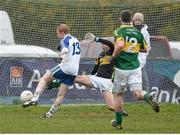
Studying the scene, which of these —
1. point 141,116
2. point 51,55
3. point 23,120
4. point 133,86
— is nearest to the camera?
point 133,86

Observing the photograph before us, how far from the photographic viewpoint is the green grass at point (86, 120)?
14228mm

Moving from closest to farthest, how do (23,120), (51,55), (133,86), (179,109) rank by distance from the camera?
1. (133,86)
2. (23,120)
3. (179,109)
4. (51,55)

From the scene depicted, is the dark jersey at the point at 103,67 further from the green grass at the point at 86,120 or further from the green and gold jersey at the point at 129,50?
the green and gold jersey at the point at 129,50

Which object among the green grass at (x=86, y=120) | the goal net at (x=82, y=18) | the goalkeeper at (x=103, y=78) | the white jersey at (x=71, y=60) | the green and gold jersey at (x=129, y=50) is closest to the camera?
the green grass at (x=86, y=120)

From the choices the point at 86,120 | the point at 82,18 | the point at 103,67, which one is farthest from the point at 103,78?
the point at 82,18

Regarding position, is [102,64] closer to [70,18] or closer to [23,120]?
[23,120]

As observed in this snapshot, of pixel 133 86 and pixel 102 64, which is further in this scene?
pixel 102 64

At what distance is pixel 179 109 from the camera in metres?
19.2

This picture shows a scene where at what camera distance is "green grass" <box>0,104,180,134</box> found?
14228mm

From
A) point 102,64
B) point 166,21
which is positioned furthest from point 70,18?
point 102,64

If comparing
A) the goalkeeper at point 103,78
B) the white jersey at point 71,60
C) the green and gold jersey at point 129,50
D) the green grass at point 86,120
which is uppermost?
the green and gold jersey at point 129,50

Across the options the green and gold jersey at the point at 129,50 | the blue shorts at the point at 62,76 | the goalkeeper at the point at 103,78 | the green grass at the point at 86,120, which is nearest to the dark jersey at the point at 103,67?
the goalkeeper at the point at 103,78

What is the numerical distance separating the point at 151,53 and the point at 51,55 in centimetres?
269

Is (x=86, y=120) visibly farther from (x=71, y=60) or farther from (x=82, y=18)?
(x=82, y=18)
